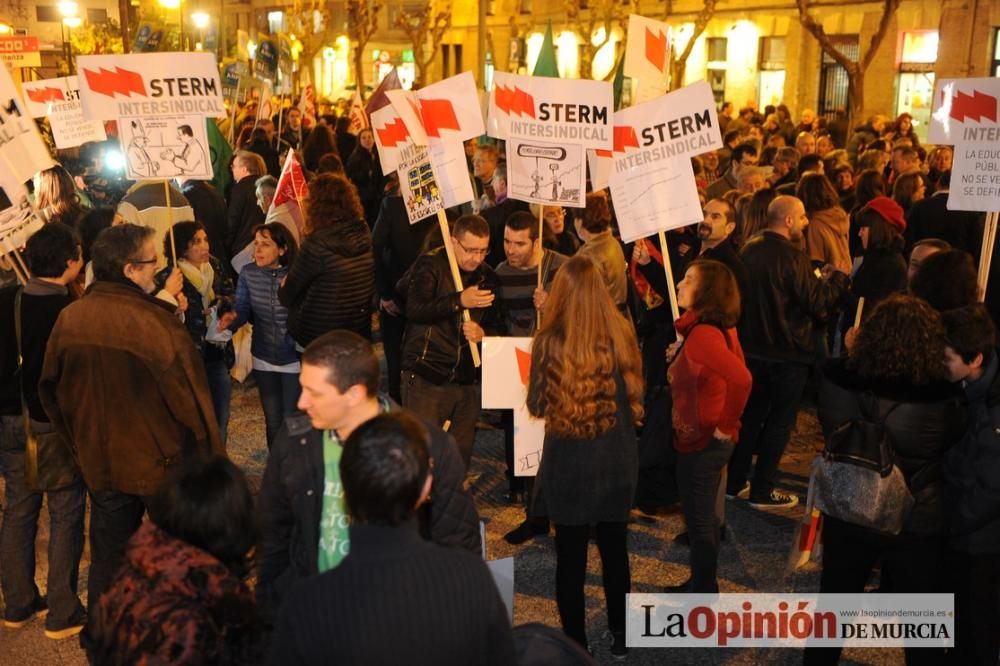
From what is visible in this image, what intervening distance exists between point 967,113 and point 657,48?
2.04 metres

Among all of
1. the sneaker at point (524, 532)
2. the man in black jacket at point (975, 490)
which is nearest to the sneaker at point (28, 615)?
the sneaker at point (524, 532)

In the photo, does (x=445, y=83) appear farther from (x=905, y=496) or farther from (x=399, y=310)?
(x=905, y=496)

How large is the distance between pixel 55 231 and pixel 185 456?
49.5 inches

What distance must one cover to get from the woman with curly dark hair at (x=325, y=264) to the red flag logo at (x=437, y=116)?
649mm

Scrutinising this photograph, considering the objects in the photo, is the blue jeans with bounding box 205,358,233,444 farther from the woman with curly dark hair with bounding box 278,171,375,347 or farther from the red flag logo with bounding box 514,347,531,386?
the red flag logo with bounding box 514,347,531,386

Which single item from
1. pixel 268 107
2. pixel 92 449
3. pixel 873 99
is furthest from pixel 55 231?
pixel 873 99

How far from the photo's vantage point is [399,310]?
28.5ft

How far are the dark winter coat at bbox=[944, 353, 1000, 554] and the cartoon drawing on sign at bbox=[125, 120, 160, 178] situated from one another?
16.7ft

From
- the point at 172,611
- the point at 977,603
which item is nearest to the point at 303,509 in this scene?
the point at 172,611

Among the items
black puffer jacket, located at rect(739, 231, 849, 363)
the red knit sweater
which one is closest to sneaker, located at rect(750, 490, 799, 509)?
black puffer jacket, located at rect(739, 231, 849, 363)

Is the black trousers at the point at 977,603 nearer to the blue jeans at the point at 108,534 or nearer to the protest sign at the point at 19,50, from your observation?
the blue jeans at the point at 108,534

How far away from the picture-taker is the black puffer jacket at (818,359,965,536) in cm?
443

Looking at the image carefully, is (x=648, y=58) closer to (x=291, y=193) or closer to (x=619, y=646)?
(x=291, y=193)

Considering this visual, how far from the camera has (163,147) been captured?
7152mm
